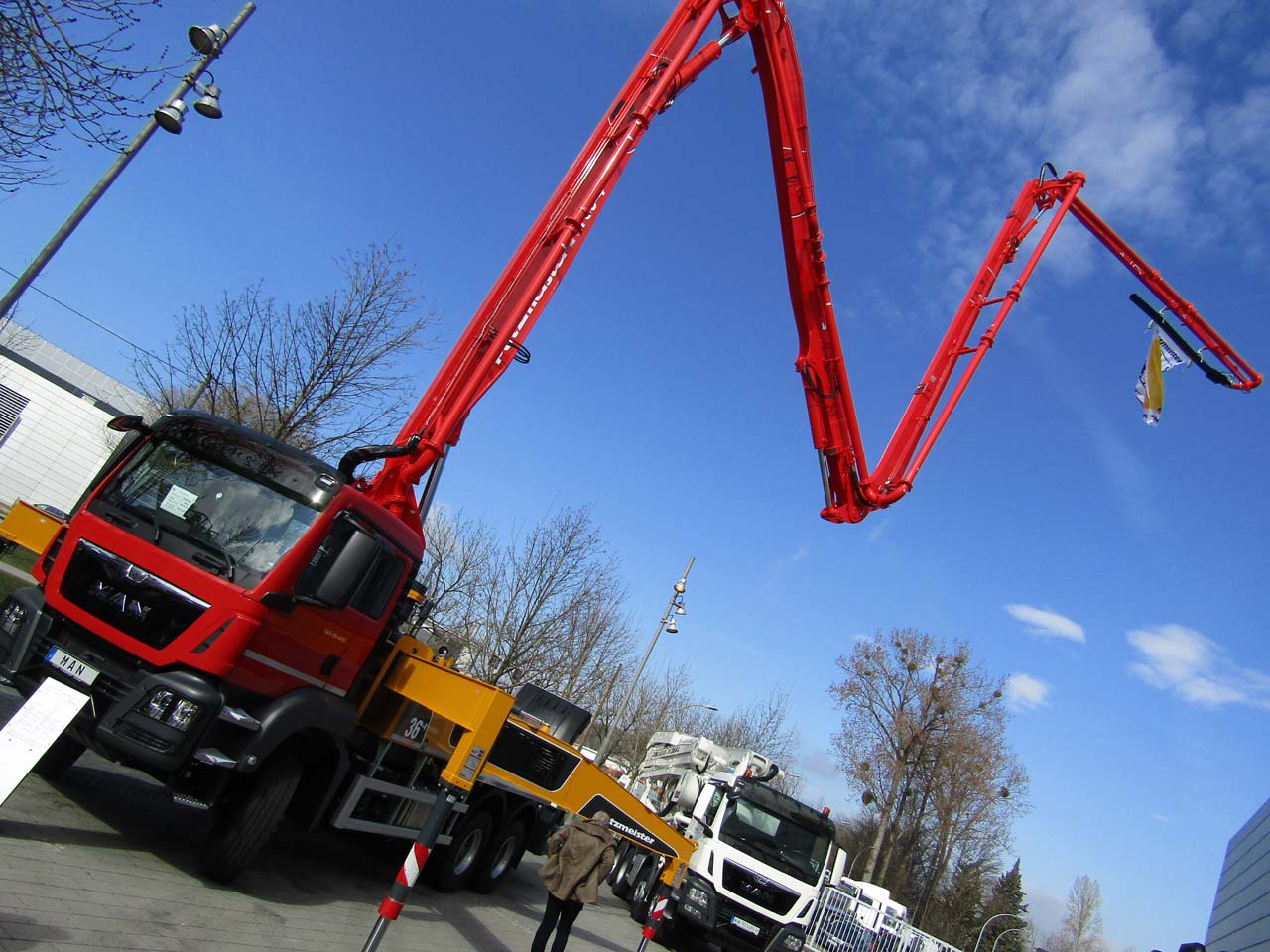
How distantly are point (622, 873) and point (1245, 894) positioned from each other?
15900mm

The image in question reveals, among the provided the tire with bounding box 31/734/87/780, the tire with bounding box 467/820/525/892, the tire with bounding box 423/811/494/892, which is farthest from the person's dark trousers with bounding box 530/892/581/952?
the tire with bounding box 31/734/87/780

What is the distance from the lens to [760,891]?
524 inches

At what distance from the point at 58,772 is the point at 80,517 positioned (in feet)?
8.97

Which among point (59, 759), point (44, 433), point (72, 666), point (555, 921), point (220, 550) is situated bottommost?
point (59, 759)

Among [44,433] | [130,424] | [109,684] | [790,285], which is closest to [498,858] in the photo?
[109,684]

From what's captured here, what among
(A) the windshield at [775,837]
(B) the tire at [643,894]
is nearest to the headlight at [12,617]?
(B) the tire at [643,894]

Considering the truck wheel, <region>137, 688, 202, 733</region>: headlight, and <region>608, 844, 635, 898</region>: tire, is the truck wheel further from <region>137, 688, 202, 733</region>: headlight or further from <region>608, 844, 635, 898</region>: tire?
<region>608, 844, 635, 898</region>: tire

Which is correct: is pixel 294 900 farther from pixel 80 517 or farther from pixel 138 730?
pixel 80 517

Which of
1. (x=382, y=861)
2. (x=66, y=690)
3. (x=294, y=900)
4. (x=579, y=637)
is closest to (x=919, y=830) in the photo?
(x=579, y=637)

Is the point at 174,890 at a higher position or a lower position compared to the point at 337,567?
lower

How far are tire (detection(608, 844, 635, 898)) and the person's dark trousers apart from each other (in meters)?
8.75

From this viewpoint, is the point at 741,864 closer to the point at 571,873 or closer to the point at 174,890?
the point at 571,873

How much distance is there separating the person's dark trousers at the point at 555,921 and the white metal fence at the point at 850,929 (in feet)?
40.6

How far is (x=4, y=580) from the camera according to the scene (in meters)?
16.0
